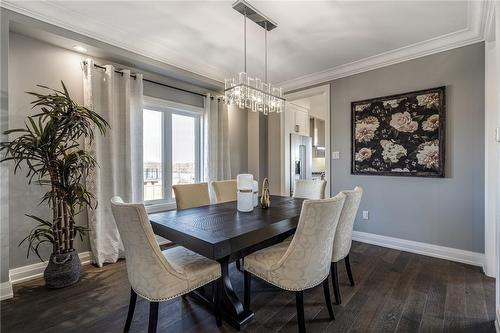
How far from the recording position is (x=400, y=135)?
3.27 meters

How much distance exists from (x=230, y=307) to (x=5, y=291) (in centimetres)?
199

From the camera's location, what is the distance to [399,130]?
328 cm

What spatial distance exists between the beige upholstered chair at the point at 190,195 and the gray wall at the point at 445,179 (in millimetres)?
2303

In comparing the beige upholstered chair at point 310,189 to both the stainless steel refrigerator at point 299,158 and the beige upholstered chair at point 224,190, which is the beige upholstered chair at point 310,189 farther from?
the stainless steel refrigerator at point 299,158

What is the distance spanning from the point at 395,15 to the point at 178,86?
9.59 ft

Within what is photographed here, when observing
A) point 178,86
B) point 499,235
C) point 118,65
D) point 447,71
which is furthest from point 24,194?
point 447,71

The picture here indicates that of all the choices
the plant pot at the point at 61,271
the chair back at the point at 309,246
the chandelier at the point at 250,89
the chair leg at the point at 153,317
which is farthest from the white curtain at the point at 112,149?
the chair back at the point at 309,246

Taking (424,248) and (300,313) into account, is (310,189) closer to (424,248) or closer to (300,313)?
(424,248)

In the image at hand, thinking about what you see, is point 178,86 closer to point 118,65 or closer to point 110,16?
point 118,65

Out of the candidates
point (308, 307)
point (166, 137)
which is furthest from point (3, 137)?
point (308, 307)

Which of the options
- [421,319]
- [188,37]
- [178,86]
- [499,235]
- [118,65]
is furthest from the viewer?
[178,86]

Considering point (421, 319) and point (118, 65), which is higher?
point (118, 65)

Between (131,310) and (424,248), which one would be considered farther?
(424,248)

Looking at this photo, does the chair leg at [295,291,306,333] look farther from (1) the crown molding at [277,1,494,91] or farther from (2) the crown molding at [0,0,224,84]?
(2) the crown molding at [0,0,224,84]
